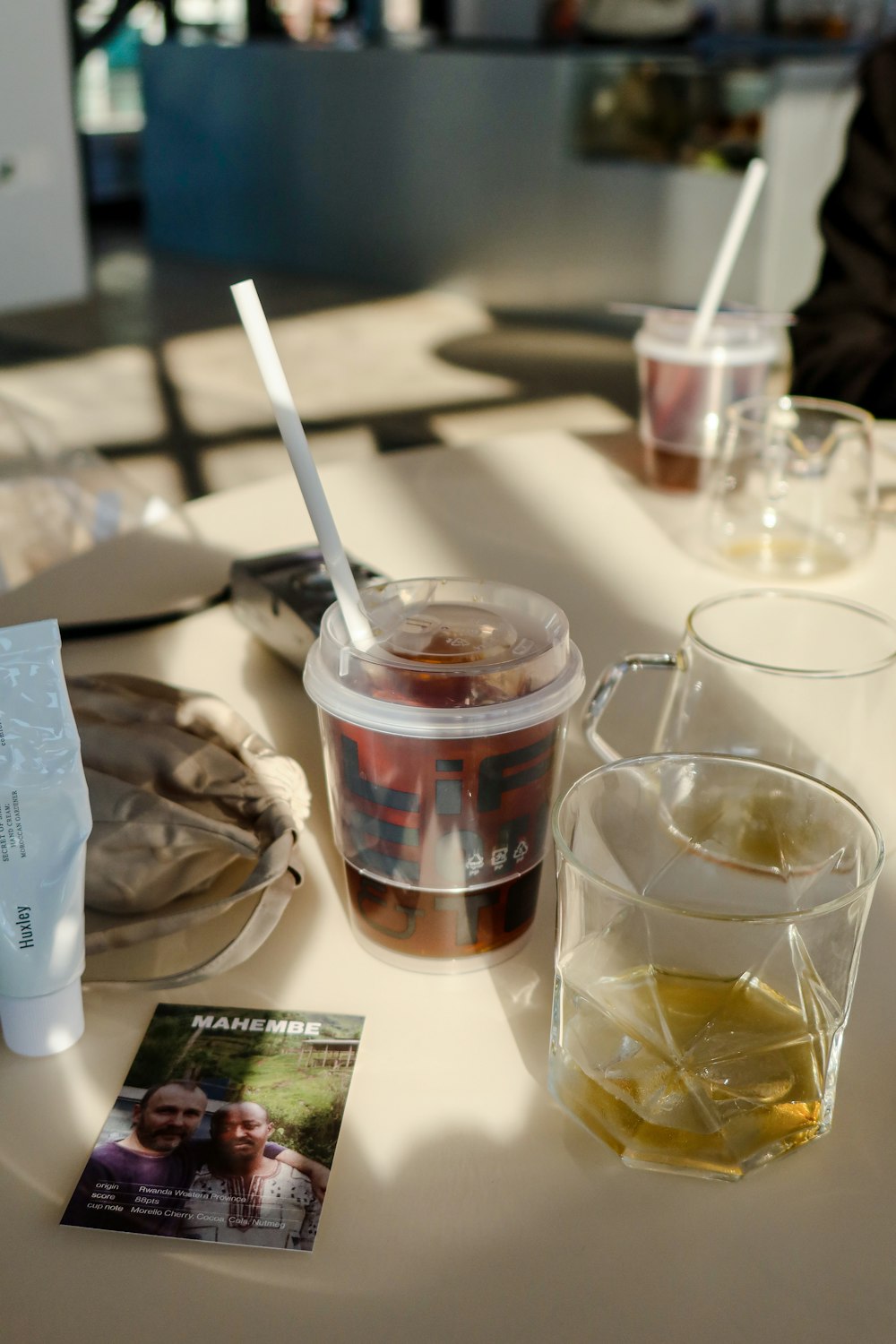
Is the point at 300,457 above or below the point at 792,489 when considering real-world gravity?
above

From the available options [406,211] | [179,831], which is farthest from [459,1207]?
[406,211]

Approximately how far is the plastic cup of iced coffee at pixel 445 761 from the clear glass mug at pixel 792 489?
0.38m

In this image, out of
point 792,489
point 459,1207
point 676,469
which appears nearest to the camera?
point 459,1207

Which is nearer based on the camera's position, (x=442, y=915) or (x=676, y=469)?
(x=442, y=915)

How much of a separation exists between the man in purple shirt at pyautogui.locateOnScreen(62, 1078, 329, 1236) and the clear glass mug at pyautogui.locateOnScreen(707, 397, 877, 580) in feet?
1.75

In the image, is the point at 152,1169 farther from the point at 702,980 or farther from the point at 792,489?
the point at 792,489

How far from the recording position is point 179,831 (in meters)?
0.49

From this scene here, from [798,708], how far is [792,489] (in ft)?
1.17

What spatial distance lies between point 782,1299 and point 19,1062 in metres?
0.26

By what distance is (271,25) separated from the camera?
5852mm

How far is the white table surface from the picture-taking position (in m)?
0.35

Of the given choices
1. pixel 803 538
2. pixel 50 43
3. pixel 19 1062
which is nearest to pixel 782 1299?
pixel 19 1062

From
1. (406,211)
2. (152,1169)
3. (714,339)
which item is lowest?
(406,211)

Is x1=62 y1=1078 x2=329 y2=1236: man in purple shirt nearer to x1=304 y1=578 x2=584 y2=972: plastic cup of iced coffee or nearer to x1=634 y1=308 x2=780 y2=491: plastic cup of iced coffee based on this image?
x1=304 y1=578 x2=584 y2=972: plastic cup of iced coffee
